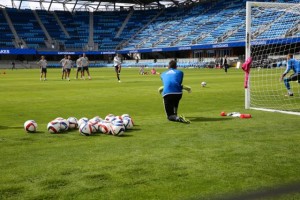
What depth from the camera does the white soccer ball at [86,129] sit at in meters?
7.86

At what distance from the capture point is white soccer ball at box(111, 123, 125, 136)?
776 cm

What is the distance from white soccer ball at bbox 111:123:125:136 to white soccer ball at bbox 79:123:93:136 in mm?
485

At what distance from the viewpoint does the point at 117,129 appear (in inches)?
305

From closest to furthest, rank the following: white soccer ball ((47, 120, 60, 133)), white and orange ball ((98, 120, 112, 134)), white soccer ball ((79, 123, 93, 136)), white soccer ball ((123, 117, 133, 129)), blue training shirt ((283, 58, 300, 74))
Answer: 1. white soccer ball ((79, 123, 93, 136))
2. white and orange ball ((98, 120, 112, 134))
3. white soccer ball ((47, 120, 60, 133))
4. white soccer ball ((123, 117, 133, 129))
5. blue training shirt ((283, 58, 300, 74))

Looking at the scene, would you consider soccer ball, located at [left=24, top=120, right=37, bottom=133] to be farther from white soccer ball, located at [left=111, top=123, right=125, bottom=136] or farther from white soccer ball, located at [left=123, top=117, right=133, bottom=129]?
white soccer ball, located at [left=123, top=117, right=133, bottom=129]

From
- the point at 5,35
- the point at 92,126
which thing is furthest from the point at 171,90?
the point at 5,35

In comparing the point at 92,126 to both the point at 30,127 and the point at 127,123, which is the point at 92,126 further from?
the point at 30,127

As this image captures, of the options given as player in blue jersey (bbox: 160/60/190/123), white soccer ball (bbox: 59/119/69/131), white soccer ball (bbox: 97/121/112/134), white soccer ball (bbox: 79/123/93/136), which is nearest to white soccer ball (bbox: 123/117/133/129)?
white soccer ball (bbox: 97/121/112/134)

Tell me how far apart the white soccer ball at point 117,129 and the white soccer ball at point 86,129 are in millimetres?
485

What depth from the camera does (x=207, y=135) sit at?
25.6 ft

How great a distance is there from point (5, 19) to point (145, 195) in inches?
3313

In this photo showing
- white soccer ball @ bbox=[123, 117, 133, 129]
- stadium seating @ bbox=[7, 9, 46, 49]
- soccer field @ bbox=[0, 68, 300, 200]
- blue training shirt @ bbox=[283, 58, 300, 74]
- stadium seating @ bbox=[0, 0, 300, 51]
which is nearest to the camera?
soccer field @ bbox=[0, 68, 300, 200]

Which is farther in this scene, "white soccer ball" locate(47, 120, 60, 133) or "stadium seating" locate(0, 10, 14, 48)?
"stadium seating" locate(0, 10, 14, 48)

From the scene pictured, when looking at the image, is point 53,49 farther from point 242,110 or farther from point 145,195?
point 145,195
